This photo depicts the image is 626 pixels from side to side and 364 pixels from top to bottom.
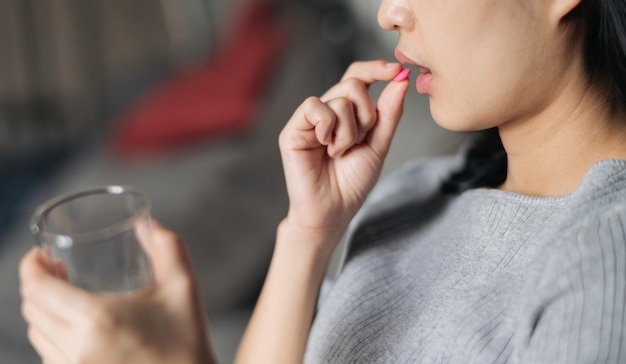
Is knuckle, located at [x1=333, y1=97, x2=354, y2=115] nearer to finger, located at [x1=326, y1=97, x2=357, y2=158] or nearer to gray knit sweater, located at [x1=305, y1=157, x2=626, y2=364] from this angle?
finger, located at [x1=326, y1=97, x2=357, y2=158]

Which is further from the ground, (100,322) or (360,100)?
(360,100)

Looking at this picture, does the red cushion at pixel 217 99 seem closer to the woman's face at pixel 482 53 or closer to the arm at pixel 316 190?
the arm at pixel 316 190

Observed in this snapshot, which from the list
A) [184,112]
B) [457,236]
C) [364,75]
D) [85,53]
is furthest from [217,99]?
[457,236]

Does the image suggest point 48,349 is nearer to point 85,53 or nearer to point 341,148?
point 341,148

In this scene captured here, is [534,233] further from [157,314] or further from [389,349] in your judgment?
[157,314]

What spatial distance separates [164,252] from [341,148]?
25 centimetres

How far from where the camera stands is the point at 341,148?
3.04 feet

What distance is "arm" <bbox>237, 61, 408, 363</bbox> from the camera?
93 cm

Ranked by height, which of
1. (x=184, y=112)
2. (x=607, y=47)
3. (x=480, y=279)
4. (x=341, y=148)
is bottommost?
(x=184, y=112)

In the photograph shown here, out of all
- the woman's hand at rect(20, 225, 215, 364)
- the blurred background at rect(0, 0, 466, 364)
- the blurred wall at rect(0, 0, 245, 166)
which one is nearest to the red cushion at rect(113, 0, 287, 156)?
the blurred background at rect(0, 0, 466, 364)

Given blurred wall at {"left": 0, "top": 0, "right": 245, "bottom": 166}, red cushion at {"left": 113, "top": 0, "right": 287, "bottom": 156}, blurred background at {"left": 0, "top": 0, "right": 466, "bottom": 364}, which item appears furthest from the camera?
blurred wall at {"left": 0, "top": 0, "right": 245, "bottom": 166}

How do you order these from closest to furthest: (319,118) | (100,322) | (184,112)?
(100,322) → (319,118) → (184,112)

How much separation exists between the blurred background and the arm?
26.9 inches

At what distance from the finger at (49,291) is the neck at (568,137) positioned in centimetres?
52
